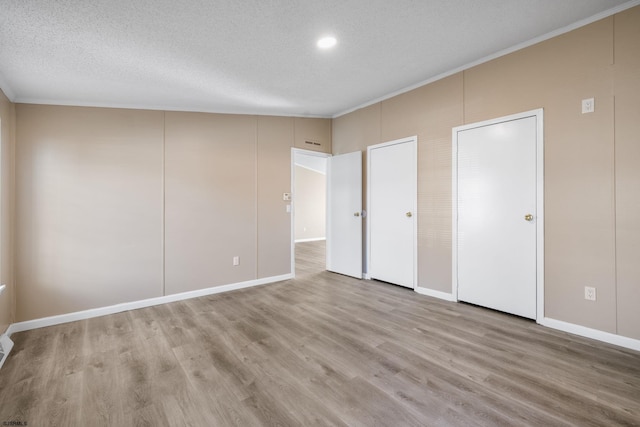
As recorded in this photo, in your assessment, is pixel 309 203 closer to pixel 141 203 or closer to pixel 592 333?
pixel 141 203

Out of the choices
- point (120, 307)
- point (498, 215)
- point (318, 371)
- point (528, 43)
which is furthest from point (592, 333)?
point (120, 307)

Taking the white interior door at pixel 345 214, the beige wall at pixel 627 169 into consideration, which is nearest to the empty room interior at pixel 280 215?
the beige wall at pixel 627 169

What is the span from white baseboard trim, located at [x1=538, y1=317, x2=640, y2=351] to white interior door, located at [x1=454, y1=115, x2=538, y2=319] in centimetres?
16

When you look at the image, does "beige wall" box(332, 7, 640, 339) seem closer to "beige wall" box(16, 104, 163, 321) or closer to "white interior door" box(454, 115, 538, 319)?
"white interior door" box(454, 115, 538, 319)

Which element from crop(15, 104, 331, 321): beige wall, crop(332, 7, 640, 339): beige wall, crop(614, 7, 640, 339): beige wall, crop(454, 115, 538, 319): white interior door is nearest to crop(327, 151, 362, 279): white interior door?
crop(15, 104, 331, 321): beige wall

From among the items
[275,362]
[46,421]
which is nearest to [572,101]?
[275,362]

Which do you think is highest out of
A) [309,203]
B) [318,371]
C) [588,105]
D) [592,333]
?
[588,105]

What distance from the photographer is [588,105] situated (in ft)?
8.16

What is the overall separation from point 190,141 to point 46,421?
309 centimetres

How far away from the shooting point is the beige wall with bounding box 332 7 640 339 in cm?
230

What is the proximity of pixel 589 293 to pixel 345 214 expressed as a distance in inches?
121

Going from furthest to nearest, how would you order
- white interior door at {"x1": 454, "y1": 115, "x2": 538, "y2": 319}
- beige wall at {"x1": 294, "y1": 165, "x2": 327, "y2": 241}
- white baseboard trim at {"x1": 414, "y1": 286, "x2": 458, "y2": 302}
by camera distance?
beige wall at {"x1": 294, "y1": 165, "x2": 327, "y2": 241} → white baseboard trim at {"x1": 414, "y1": 286, "x2": 458, "y2": 302} → white interior door at {"x1": 454, "y1": 115, "x2": 538, "y2": 319}

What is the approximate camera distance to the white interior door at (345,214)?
15.1 ft

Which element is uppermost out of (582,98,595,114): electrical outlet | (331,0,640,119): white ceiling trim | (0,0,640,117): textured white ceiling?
(331,0,640,119): white ceiling trim
